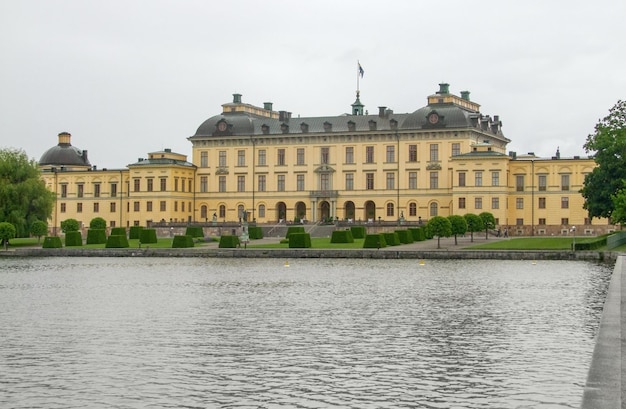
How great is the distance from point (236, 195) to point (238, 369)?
277 ft

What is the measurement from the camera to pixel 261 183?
10150 centimetres

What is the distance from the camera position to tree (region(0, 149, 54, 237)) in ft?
246

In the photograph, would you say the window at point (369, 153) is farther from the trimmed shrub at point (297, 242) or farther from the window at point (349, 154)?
the trimmed shrub at point (297, 242)

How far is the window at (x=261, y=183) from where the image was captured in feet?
333

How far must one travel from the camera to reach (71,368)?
17656 millimetres

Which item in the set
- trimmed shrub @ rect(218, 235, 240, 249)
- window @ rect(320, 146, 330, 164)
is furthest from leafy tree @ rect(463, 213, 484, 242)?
window @ rect(320, 146, 330, 164)

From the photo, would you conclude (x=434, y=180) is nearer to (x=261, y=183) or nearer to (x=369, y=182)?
(x=369, y=182)

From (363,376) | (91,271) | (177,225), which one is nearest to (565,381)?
(363,376)

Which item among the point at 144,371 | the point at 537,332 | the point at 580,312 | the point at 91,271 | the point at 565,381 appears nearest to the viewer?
the point at 565,381

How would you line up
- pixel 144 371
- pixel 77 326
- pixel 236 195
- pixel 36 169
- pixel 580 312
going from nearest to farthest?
pixel 144 371 < pixel 77 326 < pixel 580 312 < pixel 36 169 < pixel 236 195

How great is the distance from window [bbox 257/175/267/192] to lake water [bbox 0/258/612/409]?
201 feet

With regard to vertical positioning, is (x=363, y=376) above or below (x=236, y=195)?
below

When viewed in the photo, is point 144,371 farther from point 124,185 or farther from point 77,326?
point 124,185

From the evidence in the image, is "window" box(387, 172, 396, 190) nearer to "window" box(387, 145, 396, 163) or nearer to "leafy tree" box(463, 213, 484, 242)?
"window" box(387, 145, 396, 163)
